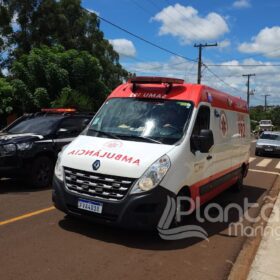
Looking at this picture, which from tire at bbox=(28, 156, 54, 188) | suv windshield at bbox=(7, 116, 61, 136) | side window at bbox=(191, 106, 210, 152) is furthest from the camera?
suv windshield at bbox=(7, 116, 61, 136)

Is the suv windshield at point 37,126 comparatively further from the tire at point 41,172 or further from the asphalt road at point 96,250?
the asphalt road at point 96,250

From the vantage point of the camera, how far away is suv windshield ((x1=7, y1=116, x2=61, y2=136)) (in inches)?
384

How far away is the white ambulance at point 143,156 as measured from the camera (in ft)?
17.9

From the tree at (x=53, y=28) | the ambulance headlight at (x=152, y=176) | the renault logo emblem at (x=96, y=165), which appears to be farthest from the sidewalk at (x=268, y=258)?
the tree at (x=53, y=28)

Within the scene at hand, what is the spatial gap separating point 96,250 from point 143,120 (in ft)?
6.91

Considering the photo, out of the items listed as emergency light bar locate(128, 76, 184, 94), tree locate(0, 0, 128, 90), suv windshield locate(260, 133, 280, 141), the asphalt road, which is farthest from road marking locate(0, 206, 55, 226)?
tree locate(0, 0, 128, 90)

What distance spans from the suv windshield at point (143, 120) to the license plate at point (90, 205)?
113 centimetres

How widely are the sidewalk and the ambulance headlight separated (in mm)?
1568

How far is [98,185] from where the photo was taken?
5.56 meters

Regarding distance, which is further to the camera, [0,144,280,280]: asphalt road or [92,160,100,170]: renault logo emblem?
[92,160,100,170]: renault logo emblem

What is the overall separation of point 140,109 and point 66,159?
4.84 ft

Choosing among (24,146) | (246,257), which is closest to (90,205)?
(246,257)

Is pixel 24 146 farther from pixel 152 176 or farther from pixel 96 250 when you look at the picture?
pixel 152 176

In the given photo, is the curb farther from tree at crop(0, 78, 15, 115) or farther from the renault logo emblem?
tree at crop(0, 78, 15, 115)
